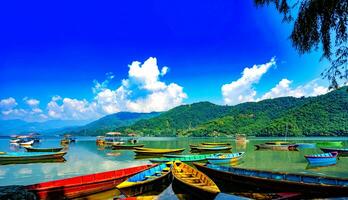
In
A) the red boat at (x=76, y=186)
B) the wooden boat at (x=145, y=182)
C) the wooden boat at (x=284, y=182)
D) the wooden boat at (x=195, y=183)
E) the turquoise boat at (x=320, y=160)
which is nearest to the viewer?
the wooden boat at (x=195, y=183)

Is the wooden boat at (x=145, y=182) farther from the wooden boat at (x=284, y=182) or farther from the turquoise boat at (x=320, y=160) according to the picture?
the turquoise boat at (x=320, y=160)

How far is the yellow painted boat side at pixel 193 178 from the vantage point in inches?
457

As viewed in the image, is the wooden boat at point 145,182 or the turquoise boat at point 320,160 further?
the turquoise boat at point 320,160

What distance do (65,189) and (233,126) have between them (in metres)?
169

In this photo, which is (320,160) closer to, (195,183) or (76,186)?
(195,183)

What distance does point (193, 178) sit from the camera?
15.5 m

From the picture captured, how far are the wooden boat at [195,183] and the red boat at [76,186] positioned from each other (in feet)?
12.6

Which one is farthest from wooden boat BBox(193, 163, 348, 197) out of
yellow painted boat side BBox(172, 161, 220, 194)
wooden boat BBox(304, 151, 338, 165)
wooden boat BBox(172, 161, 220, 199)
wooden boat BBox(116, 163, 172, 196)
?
wooden boat BBox(304, 151, 338, 165)

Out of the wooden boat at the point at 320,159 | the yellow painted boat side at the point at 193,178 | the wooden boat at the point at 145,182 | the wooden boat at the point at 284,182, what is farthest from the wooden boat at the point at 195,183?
the wooden boat at the point at 320,159

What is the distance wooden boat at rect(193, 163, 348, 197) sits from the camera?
11.6 m

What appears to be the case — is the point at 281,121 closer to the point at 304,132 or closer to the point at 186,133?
the point at 304,132

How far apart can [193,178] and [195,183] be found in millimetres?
1318

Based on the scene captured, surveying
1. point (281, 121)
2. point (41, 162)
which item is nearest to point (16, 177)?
point (41, 162)

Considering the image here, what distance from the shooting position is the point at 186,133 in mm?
189000
